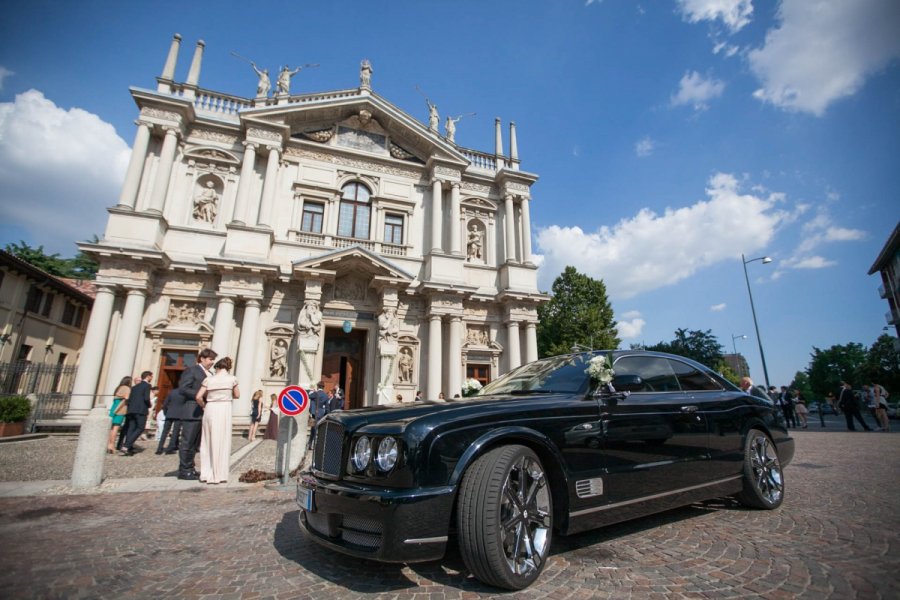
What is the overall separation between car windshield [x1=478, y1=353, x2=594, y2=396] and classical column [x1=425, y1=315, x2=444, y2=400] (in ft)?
37.7

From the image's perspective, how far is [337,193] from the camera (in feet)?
55.9

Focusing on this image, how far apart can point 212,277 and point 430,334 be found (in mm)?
8429

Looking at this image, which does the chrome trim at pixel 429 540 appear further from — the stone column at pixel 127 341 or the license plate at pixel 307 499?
the stone column at pixel 127 341

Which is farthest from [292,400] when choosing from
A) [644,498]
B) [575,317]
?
[575,317]

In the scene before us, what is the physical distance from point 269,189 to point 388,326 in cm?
719

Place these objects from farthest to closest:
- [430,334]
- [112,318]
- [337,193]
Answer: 1. [337,193]
2. [430,334]
3. [112,318]

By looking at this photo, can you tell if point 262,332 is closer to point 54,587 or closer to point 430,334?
point 430,334

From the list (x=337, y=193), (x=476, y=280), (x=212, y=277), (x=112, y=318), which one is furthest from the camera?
(x=476, y=280)

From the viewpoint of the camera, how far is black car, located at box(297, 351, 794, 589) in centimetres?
218

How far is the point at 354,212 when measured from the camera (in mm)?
17375

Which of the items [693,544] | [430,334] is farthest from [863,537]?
[430,334]

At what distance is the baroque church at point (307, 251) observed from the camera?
44.4 feet

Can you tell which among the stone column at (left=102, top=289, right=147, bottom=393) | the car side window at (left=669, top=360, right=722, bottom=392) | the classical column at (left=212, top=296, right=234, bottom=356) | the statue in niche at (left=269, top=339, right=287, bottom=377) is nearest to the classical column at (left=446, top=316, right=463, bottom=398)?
the statue in niche at (left=269, top=339, right=287, bottom=377)

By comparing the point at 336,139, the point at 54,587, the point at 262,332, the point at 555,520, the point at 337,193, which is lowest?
the point at 54,587
